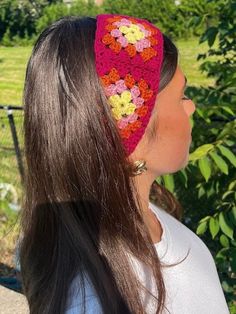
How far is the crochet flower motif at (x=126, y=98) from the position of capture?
1243 millimetres

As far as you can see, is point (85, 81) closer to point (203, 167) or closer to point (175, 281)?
point (175, 281)

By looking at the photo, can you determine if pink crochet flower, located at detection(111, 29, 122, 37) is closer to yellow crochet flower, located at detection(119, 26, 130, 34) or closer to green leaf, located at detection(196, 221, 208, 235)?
yellow crochet flower, located at detection(119, 26, 130, 34)

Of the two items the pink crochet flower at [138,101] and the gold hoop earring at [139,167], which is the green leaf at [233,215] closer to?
the gold hoop earring at [139,167]

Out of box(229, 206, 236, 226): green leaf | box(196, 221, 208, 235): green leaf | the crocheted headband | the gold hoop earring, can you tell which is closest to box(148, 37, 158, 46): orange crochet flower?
the crocheted headband

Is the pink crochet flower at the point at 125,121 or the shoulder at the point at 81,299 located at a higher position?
the pink crochet flower at the point at 125,121

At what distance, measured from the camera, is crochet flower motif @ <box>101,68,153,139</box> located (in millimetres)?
1243

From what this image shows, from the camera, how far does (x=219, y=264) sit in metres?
2.66

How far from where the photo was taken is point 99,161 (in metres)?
1.26

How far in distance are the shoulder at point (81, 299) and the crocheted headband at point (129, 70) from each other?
0.31 m

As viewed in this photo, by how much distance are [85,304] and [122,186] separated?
27cm

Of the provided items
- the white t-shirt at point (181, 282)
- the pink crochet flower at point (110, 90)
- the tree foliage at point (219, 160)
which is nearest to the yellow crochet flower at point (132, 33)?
the pink crochet flower at point (110, 90)

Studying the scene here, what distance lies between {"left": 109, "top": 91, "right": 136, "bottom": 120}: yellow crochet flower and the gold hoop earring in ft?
0.44

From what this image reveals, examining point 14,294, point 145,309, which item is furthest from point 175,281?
point 14,294

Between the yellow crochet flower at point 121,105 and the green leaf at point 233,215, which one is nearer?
the yellow crochet flower at point 121,105
